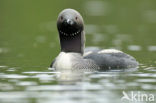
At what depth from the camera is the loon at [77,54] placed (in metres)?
14.3

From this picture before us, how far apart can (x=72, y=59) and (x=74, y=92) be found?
122 inches

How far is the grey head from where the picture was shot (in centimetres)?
1437

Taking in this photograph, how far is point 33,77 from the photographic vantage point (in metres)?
13.2

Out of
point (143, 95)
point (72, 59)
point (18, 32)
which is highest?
point (18, 32)

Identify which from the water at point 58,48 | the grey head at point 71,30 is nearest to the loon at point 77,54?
the grey head at point 71,30

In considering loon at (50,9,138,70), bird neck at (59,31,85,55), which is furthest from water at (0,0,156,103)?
bird neck at (59,31,85,55)

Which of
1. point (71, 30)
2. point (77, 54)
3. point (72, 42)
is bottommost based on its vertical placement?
point (77, 54)

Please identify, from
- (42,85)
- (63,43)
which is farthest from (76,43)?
(42,85)

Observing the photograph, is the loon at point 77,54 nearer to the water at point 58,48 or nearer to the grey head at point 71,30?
the grey head at point 71,30

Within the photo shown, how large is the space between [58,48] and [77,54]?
13.8 ft

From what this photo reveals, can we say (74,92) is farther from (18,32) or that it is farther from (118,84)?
(18,32)

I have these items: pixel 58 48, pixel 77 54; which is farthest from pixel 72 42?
pixel 58 48

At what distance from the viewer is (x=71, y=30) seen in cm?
1455

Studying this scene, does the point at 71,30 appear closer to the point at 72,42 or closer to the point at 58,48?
the point at 72,42
